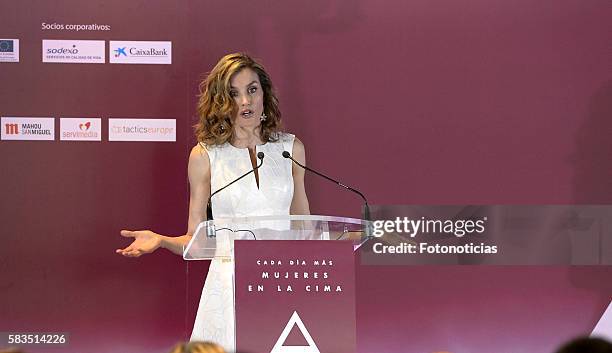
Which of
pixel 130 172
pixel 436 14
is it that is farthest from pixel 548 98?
pixel 130 172

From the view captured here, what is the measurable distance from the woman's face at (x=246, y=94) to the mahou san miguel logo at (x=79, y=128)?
53.1 inches

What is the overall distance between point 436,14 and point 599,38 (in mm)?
1005

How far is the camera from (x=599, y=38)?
19.3ft

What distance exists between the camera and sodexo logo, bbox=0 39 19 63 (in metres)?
5.71

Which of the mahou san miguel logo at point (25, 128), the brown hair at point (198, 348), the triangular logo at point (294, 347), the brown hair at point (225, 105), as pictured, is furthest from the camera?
the mahou san miguel logo at point (25, 128)

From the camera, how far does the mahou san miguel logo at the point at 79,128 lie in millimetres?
5691

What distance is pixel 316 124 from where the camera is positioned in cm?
581

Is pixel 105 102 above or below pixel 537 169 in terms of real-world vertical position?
above

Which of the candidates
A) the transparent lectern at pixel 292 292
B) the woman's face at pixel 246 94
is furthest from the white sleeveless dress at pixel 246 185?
the transparent lectern at pixel 292 292

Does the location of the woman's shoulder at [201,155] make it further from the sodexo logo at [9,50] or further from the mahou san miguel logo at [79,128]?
the sodexo logo at [9,50]

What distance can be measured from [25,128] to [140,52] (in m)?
0.81

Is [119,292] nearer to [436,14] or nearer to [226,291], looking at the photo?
[226,291]

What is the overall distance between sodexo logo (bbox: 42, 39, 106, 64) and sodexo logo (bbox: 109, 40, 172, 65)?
0.37ft

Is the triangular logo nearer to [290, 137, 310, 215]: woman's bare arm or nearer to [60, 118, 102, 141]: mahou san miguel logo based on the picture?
[290, 137, 310, 215]: woman's bare arm
